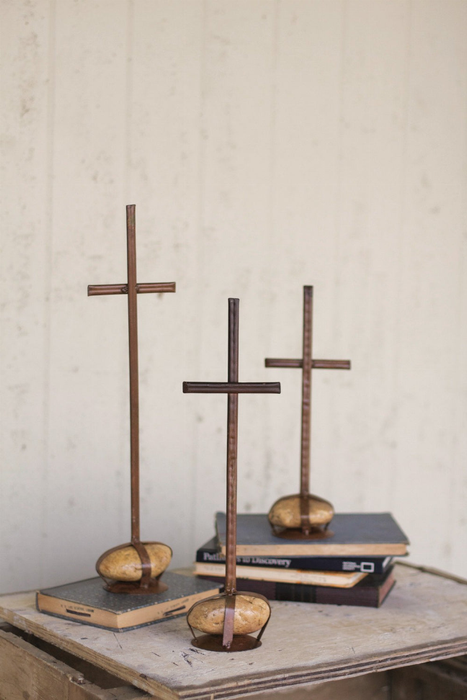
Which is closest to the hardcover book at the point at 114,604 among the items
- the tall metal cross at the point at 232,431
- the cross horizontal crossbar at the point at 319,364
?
the tall metal cross at the point at 232,431

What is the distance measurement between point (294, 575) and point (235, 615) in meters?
0.27

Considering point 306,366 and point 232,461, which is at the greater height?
point 306,366

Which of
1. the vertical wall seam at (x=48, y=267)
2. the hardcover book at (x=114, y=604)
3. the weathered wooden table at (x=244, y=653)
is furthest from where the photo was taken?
the vertical wall seam at (x=48, y=267)

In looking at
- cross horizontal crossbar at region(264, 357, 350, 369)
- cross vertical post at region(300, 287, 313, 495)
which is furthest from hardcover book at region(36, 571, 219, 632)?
cross horizontal crossbar at region(264, 357, 350, 369)

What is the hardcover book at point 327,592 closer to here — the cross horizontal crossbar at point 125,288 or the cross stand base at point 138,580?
the cross stand base at point 138,580

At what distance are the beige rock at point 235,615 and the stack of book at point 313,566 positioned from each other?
23 centimetres

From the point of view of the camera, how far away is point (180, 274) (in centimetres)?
156

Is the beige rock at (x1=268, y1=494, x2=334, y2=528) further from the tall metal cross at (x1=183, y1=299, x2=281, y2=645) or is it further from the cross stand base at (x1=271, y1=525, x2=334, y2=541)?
the tall metal cross at (x1=183, y1=299, x2=281, y2=645)

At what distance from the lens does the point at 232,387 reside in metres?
0.93

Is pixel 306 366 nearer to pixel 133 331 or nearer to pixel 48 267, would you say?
pixel 133 331

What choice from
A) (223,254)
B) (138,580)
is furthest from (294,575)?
(223,254)

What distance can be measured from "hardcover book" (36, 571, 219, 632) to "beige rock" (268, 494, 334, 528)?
156 millimetres

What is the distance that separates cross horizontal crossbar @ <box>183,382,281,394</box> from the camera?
3.00ft

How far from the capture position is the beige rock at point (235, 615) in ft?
3.02
